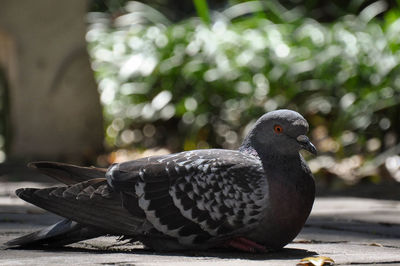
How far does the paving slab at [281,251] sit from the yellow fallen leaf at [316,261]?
0.04m

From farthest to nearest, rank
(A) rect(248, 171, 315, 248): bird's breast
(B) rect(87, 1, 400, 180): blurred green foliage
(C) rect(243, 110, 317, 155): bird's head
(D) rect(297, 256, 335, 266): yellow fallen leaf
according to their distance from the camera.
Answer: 1. (B) rect(87, 1, 400, 180): blurred green foliage
2. (C) rect(243, 110, 317, 155): bird's head
3. (A) rect(248, 171, 315, 248): bird's breast
4. (D) rect(297, 256, 335, 266): yellow fallen leaf

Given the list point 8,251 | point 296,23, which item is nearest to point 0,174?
point 296,23

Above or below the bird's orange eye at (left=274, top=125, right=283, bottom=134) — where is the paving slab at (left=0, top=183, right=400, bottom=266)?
below

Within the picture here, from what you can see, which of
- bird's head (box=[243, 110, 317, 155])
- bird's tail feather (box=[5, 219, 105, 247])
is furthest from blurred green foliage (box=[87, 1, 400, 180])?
bird's tail feather (box=[5, 219, 105, 247])

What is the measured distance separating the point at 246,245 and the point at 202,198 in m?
0.23

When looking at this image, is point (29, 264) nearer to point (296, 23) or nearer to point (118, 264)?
point (118, 264)

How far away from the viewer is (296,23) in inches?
343

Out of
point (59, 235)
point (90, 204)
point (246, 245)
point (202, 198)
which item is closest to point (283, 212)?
point (246, 245)

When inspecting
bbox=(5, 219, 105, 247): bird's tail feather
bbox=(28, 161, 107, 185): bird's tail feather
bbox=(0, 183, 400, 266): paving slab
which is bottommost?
bbox=(0, 183, 400, 266): paving slab

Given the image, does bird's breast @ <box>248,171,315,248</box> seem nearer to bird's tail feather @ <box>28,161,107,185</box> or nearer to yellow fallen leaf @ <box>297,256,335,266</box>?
yellow fallen leaf @ <box>297,256,335,266</box>

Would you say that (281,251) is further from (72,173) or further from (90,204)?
(72,173)

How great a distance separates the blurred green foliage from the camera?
733 centimetres

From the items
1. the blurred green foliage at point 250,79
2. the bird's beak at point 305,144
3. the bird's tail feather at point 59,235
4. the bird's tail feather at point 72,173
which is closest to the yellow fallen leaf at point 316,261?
the bird's beak at point 305,144

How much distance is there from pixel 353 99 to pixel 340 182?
932 mm
